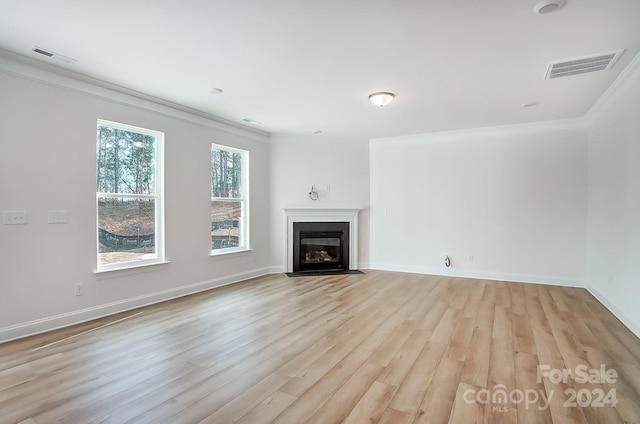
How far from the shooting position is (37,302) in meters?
3.22

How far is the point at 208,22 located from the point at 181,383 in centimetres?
265

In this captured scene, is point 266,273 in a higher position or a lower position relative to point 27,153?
lower

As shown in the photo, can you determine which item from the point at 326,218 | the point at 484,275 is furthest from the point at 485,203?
the point at 326,218

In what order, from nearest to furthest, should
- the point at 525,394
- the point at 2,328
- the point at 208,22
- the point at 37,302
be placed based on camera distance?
the point at 525,394 < the point at 208,22 < the point at 2,328 < the point at 37,302

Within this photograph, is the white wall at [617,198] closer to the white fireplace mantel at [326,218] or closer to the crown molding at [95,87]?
the white fireplace mantel at [326,218]

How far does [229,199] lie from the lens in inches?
217

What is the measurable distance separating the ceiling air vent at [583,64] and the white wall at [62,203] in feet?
14.8

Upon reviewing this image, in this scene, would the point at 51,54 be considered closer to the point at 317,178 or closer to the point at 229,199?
the point at 229,199

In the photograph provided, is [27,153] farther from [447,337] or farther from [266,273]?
[447,337]

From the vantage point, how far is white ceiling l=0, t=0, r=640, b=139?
2322 mm

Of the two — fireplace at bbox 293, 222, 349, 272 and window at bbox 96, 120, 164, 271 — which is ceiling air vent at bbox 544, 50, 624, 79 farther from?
window at bbox 96, 120, 164, 271

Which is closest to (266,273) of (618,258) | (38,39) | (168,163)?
(168,163)

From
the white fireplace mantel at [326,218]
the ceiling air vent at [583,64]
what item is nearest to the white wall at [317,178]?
the white fireplace mantel at [326,218]

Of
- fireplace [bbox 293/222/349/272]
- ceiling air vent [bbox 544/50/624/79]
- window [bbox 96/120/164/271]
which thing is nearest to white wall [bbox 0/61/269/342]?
window [bbox 96/120/164/271]
